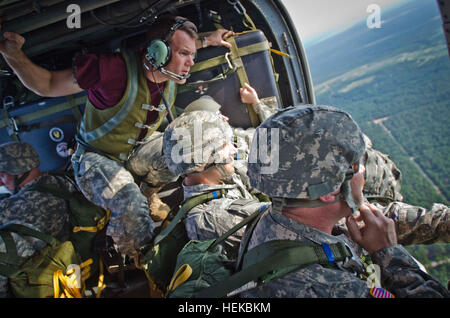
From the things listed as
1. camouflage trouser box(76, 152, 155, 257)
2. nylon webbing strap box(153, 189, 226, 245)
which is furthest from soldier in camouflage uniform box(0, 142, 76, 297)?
nylon webbing strap box(153, 189, 226, 245)

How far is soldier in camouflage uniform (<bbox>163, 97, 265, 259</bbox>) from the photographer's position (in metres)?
1.78

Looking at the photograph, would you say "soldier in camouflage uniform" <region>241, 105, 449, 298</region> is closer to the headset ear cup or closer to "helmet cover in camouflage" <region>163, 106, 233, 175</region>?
"helmet cover in camouflage" <region>163, 106, 233, 175</region>

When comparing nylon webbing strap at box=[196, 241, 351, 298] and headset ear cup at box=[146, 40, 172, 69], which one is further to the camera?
headset ear cup at box=[146, 40, 172, 69]

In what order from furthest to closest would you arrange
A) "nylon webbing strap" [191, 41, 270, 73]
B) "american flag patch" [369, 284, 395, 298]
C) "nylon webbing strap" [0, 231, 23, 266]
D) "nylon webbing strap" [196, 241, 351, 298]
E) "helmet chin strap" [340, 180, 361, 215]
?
"nylon webbing strap" [191, 41, 270, 73] → "nylon webbing strap" [0, 231, 23, 266] → "helmet chin strap" [340, 180, 361, 215] → "nylon webbing strap" [196, 241, 351, 298] → "american flag patch" [369, 284, 395, 298]

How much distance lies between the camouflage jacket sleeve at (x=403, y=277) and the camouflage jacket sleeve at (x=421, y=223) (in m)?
0.45

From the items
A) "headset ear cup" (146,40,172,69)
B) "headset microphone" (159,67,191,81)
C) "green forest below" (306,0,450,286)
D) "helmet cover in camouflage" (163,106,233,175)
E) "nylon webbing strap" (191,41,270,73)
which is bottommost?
"green forest below" (306,0,450,286)

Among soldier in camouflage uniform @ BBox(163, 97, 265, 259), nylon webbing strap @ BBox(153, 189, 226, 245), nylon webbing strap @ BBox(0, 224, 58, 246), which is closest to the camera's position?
soldier in camouflage uniform @ BBox(163, 97, 265, 259)

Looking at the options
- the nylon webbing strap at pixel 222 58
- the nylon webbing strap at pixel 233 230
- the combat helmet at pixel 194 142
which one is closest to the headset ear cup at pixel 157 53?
the combat helmet at pixel 194 142

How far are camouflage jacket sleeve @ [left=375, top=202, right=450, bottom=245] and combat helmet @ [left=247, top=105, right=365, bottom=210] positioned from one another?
0.63m

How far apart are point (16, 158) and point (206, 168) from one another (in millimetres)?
1967

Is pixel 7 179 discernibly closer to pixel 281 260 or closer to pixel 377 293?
pixel 281 260

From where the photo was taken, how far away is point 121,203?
2199mm

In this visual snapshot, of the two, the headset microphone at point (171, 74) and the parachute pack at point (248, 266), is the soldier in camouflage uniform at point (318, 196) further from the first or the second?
the headset microphone at point (171, 74)
